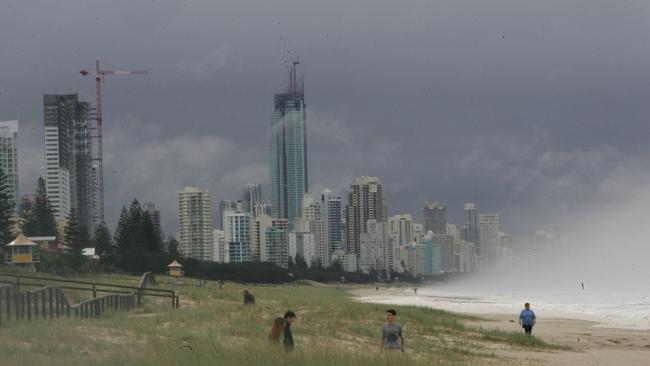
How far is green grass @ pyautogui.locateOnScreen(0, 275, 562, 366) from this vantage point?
56.3 feet

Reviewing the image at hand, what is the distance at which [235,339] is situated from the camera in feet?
74.7

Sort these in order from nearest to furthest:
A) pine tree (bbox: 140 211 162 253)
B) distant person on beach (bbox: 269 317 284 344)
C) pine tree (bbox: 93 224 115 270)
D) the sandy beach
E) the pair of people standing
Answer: the pair of people standing → distant person on beach (bbox: 269 317 284 344) → the sandy beach → pine tree (bbox: 93 224 115 270) → pine tree (bbox: 140 211 162 253)

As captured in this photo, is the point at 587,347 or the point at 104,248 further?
the point at 104,248

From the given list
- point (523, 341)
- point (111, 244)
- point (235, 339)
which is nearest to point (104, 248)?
point (111, 244)

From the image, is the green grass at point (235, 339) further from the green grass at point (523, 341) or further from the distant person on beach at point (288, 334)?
the distant person on beach at point (288, 334)

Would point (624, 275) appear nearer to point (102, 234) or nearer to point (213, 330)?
point (102, 234)

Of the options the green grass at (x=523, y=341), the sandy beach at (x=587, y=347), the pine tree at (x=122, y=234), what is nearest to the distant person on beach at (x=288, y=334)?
the sandy beach at (x=587, y=347)

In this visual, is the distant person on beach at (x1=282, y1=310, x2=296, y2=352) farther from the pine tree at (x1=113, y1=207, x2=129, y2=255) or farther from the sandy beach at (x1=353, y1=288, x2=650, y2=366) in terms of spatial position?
the pine tree at (x1=113, y1=207, x2=129, y2=255)

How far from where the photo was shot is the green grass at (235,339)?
56.3 ft

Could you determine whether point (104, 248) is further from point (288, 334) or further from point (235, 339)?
point (288, 334)

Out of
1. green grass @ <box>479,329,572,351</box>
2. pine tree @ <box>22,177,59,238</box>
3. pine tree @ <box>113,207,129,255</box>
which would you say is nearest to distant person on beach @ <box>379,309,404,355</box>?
green grass @ <box>479,329,572,351</box>

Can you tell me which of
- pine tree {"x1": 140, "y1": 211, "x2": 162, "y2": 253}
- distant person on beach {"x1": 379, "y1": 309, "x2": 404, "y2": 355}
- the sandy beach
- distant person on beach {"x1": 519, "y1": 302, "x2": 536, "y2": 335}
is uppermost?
pine tree {"x1": 140, "y1": 211, "x2": 162, "y2": 253}

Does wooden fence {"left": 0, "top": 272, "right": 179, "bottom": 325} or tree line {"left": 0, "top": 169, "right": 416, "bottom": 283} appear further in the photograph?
tree line {"left": 0, "top": 169, "right": 416, "bottom": 283}

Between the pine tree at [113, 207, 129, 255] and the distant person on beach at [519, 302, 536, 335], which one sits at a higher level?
the pine tree at [113, 207, 129, 255]
